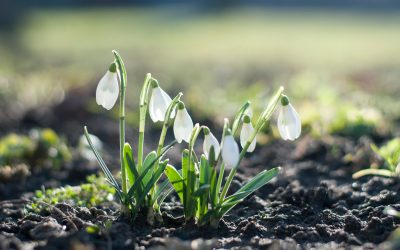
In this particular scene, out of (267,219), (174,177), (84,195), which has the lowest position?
(267,219)

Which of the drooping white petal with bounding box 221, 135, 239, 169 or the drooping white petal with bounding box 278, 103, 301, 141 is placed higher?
the drooping white petal with bounding box 278, 103, 301, 141

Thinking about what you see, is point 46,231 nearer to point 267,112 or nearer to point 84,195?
point 84,195

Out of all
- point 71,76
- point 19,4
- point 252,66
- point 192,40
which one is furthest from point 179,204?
point 19,4

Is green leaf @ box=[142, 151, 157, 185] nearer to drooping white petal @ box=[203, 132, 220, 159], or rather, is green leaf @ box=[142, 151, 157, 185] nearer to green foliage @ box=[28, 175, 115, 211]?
drooping white petal @ box=[203, 132, 220, 159]

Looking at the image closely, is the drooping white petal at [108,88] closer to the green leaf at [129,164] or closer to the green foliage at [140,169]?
the green foliage at [140,169]

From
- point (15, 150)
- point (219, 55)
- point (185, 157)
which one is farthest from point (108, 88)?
point (219, 55)

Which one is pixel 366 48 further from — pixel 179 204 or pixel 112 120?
pixel 179 204

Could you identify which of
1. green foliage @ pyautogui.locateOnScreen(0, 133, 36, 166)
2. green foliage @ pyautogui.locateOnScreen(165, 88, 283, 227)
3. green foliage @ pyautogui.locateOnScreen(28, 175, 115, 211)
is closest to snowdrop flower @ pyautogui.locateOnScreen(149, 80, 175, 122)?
green foliage @ pyautogui.locateOnScreen(165, 88, 283, 227)
